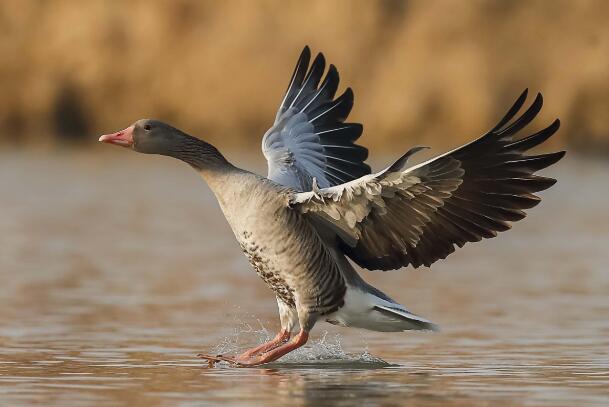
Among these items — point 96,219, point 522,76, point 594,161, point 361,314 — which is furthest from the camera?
point 522,76

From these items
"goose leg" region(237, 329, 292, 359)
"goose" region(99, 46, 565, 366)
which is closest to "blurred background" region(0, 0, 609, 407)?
"goose leg" region(237, 329, 292, 359)

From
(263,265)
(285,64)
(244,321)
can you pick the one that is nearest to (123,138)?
(263,265)

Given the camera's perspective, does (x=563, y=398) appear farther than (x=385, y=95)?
No

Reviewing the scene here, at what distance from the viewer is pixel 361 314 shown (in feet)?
35.8

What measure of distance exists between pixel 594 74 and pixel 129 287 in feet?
115

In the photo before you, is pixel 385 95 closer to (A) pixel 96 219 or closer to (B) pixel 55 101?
(B) pixel 55 101

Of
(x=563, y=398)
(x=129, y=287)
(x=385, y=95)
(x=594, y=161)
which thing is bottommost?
(x=563, y=398)

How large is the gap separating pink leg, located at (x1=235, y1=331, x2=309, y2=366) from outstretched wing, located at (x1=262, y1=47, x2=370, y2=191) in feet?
6.20

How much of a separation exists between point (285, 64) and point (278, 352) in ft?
140

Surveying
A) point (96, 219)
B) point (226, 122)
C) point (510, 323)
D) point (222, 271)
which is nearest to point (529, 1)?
point (226, 122)

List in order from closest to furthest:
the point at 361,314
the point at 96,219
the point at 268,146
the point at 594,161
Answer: the point at 361,314 → the point at 268,146 → the point at 96,219 → the point at 594,161

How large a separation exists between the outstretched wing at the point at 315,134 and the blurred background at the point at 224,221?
4.59 ft

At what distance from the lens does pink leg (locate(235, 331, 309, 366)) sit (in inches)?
425

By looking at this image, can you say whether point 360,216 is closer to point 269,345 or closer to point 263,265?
point 263,265
